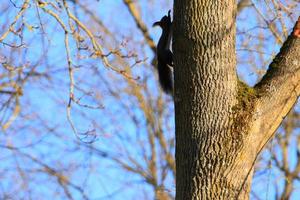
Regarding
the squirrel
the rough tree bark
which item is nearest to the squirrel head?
the squirrel

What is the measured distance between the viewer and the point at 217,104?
279cm

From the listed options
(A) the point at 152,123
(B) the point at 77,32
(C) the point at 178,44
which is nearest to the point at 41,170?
(A) the point at 152,123

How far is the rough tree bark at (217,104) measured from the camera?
2.72 meters

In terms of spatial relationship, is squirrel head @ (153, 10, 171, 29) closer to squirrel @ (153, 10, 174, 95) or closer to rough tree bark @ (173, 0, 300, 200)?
squirrel @ (153, 10, 174, 95)

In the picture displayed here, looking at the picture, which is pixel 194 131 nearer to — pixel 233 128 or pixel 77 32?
pixel 233 128

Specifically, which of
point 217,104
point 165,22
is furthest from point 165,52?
point 217,104

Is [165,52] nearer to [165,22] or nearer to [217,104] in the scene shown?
[165,22]

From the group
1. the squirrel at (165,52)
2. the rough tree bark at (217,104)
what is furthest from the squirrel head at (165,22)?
the rough tree bark at (217,104)

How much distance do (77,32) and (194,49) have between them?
1971mm

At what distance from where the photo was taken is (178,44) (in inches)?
114

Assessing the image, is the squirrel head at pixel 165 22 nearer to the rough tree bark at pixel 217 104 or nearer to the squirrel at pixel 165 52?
the squirrel at pixel 165 52

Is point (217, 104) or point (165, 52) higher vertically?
point (165, 52)

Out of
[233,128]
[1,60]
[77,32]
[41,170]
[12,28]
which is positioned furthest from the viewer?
[41,170]

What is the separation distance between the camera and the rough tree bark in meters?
2.72
